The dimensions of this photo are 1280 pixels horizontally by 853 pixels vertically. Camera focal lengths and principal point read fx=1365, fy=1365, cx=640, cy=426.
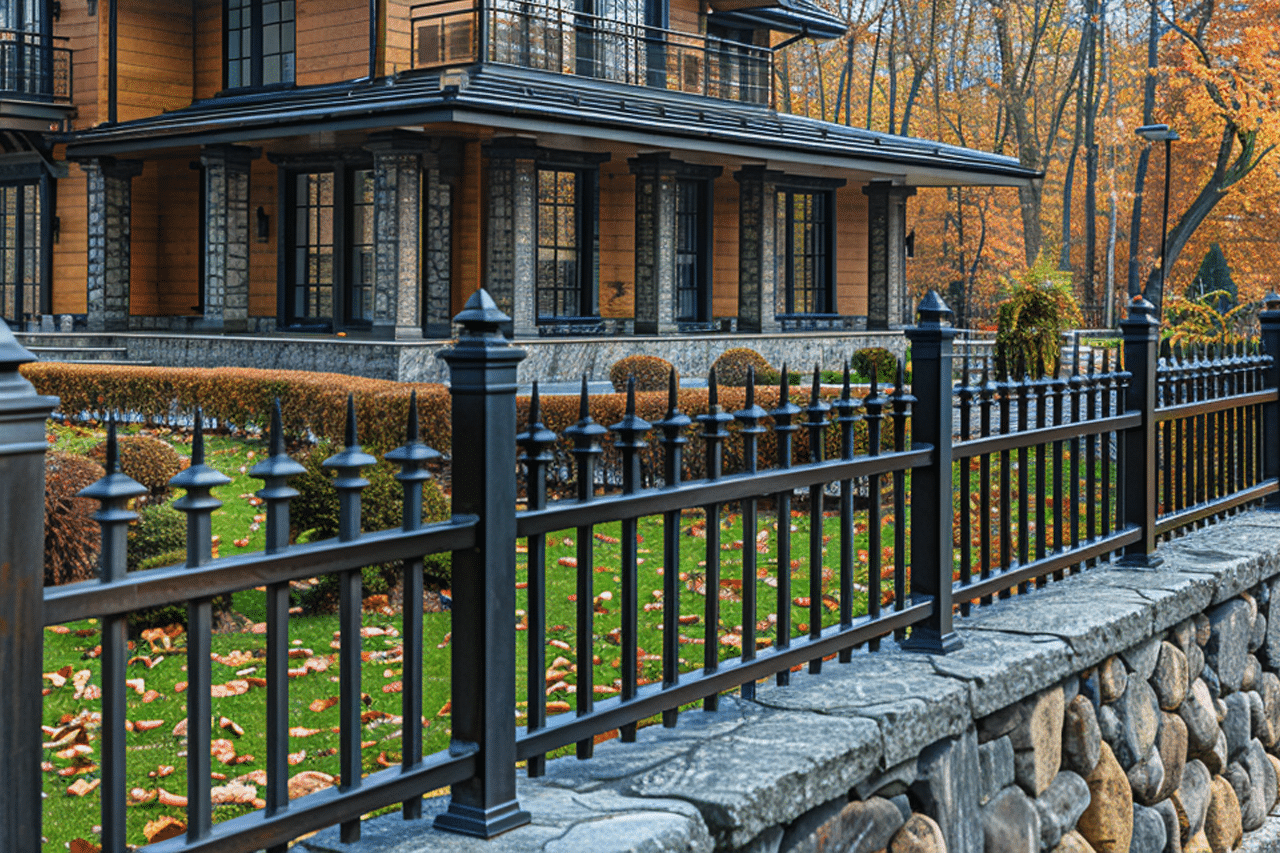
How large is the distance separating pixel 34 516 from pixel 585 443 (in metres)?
1.45

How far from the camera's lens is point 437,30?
68.6 feet

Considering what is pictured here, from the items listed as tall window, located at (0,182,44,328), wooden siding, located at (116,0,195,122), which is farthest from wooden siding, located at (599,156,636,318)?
tall window, located at (0,182,44,328)

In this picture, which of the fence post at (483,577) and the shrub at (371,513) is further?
the shrub at (371,513)

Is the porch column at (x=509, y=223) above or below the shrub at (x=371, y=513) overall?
above

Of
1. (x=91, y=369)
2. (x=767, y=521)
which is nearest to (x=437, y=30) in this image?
(x=91, y=369)

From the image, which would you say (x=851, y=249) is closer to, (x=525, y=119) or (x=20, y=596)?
(x=525, y=119)

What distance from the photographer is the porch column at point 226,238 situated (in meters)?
21.7

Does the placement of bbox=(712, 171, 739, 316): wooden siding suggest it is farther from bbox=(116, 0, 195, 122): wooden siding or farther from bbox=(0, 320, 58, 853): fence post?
bbox=(0, 320, 58, 853): fence post

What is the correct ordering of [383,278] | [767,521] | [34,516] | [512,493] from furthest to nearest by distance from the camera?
[383,278]
[767,521]
[512,493]
[34,516]

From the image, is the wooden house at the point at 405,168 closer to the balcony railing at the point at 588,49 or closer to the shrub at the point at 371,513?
the balcony railing at the point at 588,49

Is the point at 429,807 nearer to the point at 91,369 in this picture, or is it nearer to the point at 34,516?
the point at 34,516

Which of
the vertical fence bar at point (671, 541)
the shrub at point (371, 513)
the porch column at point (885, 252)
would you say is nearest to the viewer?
the vertical fence bar at point (671, 541)

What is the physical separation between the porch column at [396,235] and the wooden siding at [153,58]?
6453mm

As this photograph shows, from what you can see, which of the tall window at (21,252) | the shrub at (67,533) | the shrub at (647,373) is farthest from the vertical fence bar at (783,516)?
the tall window at (21,252)
